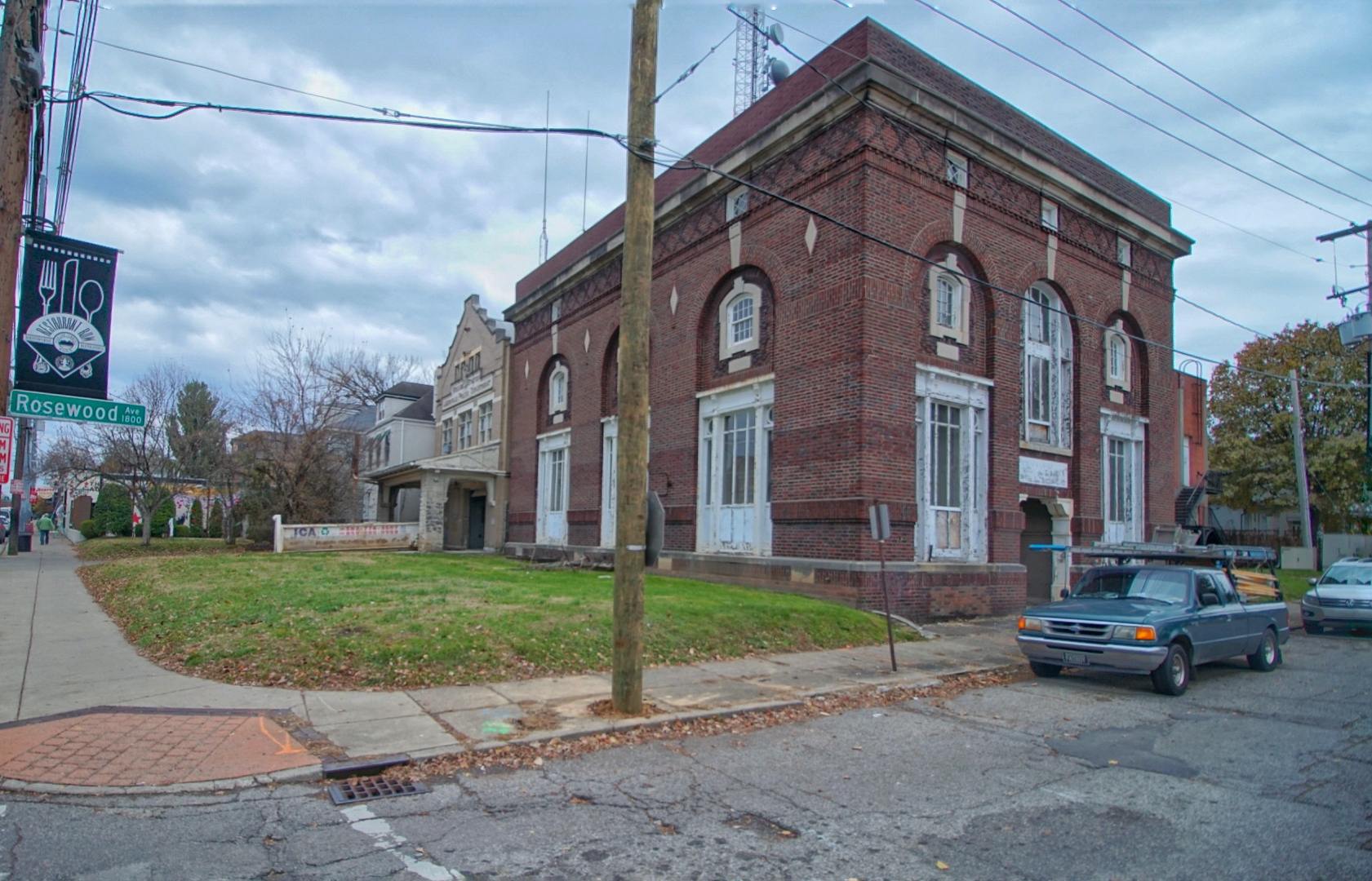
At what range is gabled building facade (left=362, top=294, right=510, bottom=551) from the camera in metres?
31.8

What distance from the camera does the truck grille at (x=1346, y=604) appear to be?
16703 millimetres

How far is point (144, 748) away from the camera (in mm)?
6621

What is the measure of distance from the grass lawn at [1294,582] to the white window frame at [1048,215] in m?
11.1

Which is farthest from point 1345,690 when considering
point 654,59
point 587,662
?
point 654,59

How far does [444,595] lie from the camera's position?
13.7 m

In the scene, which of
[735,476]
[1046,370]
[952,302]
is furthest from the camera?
[1046,370]

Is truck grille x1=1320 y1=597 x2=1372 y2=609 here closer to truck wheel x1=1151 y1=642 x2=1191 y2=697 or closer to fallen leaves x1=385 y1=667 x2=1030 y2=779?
truck wheel x1=1151 y1=642 x2=1191 y2=697

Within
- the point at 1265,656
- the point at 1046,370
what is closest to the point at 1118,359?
the point at 1046,370

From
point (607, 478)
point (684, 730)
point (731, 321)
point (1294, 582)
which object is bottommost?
point (684, 730)

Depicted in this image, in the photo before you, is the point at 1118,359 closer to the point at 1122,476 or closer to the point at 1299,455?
the point at 1122,476

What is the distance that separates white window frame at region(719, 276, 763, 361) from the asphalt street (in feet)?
38.4

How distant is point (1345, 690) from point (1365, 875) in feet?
24.8

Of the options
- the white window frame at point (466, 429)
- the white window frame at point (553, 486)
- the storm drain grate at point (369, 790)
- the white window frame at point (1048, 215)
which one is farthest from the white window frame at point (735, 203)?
the white window frame at point (466, 429)

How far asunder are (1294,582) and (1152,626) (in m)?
21.8
